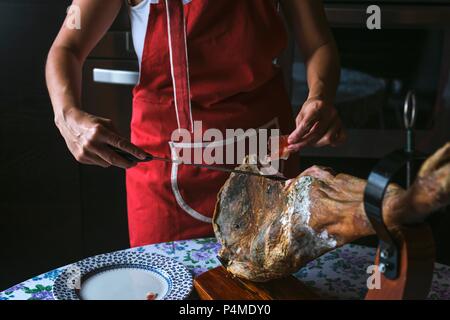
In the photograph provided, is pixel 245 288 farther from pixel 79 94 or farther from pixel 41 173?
pixel 41 173

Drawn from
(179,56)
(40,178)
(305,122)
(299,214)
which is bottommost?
(40,178)

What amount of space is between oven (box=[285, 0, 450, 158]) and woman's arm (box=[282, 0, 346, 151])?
56cm

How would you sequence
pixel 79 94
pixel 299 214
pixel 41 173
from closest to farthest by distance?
pixel 299 214
pixel 79 94
pixel 41 173

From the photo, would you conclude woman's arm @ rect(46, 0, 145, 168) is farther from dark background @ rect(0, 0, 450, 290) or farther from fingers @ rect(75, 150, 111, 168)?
dark background @ rect(0, 0, 450, 290)

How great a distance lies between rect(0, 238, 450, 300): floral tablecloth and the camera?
893 mm

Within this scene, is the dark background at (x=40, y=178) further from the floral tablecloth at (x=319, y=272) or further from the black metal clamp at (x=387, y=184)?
the black metal clamp at (x=387, y=184)

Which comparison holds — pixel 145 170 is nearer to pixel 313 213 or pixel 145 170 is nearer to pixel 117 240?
pixel 313 213

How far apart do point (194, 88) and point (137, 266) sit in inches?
15.0

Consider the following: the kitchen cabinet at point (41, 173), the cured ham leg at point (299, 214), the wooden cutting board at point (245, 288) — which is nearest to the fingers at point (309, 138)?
the cured ham leg at point (299, 214)

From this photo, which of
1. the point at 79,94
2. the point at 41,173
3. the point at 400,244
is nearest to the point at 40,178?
the point at 41,173

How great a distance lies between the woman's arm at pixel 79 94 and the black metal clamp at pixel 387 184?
38 centimetres

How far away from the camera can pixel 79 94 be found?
1050 millimetres
